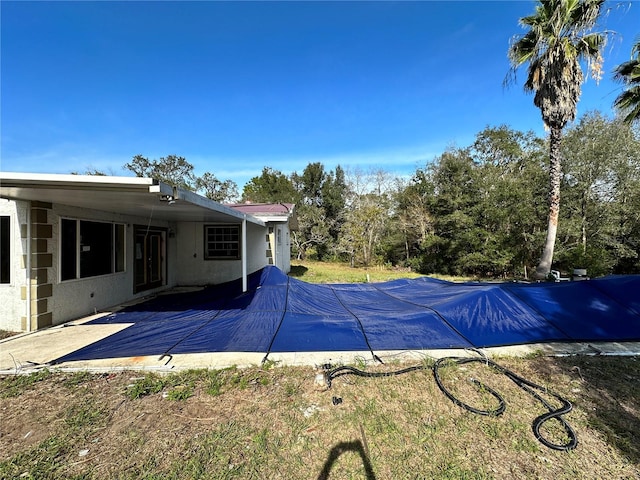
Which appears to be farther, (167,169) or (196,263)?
(167,169)

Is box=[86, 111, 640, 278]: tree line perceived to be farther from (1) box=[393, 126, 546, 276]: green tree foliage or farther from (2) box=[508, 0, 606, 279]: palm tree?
(2) box=[508, 0, 606, 279]: palm tree

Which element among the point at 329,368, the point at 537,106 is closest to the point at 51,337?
the point at 329,368

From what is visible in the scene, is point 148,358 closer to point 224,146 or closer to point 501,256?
point 501,256

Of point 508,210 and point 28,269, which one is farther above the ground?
point 508,210

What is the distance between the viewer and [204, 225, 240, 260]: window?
31.9 ft

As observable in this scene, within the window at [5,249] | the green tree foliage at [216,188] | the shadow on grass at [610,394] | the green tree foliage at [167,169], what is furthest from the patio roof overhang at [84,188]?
the green tree foliage at [216,188]

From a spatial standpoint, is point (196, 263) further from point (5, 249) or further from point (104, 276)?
point (5, 249)

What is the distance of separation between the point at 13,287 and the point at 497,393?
741cm

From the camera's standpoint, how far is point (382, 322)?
484 centimetres

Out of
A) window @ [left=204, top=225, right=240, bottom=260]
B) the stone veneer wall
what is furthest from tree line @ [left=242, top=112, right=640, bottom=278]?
the stone veneer wall

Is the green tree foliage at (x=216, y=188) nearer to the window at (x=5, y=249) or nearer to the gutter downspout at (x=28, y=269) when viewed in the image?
the window at (x=5, y=249)

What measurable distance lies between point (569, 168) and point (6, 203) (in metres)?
19.8

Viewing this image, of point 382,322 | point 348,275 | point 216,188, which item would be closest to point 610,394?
point 382,322

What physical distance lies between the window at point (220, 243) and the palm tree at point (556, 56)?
10605 millimetres
